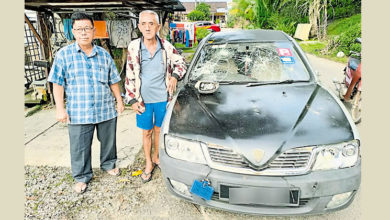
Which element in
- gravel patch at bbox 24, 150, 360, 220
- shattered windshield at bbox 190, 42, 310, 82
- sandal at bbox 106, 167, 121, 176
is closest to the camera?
gravel patch at bbox 24, 150, 360, 220

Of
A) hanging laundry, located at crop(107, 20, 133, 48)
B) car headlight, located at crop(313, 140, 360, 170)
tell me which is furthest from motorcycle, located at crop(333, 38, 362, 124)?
hanging laundry, located at crop(107, 20, 133, 48)

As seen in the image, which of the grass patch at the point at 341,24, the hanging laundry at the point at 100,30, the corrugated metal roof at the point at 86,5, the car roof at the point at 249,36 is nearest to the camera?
the car roof at the point at 249,36

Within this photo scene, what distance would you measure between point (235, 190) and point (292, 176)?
1.35 feet

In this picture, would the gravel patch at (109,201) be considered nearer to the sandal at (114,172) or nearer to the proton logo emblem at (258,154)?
the sandal at (114,172)

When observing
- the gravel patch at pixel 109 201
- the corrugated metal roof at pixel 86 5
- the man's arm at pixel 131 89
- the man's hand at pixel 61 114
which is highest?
the corrugated metal roof at pixel 86 5

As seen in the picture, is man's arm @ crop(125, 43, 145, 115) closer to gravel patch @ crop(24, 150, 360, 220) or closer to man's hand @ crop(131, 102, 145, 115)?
man's hand @ crop(131, 102, 145, 115)

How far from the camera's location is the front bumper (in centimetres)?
180

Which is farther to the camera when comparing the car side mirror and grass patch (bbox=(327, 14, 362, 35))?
grass patch (bbox=(327, 14, 362, 35))

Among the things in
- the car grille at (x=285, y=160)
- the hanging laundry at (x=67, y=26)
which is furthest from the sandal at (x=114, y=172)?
the hanging laundry at (x=67, y=26)

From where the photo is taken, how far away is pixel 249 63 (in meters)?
2.98

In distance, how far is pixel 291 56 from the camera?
2.96 m

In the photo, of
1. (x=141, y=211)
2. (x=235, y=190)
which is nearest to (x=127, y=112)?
(x=141, y=211)

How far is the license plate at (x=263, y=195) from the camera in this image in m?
1.80

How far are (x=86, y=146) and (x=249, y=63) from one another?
2.00 metres
